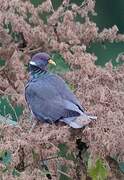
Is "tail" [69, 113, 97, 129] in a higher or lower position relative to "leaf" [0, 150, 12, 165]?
higher

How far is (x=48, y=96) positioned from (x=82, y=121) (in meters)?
0.55

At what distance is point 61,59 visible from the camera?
3309mm

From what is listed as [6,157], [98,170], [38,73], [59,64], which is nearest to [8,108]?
[38,73]

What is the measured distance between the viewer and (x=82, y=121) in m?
2.39

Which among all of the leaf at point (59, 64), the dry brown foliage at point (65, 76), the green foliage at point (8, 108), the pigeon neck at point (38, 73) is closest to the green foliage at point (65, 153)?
the dry brown foliage at point (65, 76)

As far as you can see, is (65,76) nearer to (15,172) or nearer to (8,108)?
(8,108)

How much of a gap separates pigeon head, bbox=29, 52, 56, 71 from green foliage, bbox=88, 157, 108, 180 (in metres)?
0.80

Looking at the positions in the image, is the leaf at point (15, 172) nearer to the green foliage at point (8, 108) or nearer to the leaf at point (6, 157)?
the leaf at point (6, 157)

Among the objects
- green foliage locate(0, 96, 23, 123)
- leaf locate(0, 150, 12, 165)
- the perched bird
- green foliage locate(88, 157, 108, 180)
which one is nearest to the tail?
the perched bird

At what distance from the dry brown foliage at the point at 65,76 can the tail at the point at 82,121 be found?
0.03 m

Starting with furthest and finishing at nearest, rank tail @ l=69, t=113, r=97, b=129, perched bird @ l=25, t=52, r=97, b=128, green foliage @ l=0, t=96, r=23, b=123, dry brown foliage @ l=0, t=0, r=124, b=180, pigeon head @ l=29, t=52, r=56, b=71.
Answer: pigeon head @ l=29, t=52, r=56, b=71 → green foliage @ l=0, t=96, r=23, b=123 → perched bird @ l=25, t=52, r=97, b=128 → tail @ l=69, t=113, r=97, b=129 → dry brown foliage @ l=0, t=0, r=124, b=180

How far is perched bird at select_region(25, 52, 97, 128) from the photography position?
2678mm

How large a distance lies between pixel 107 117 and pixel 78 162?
29 centimetres

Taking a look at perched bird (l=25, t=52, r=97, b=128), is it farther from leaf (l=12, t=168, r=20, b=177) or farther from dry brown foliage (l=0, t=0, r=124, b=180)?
leaf (l=12, t=168, r=20, b=177)
